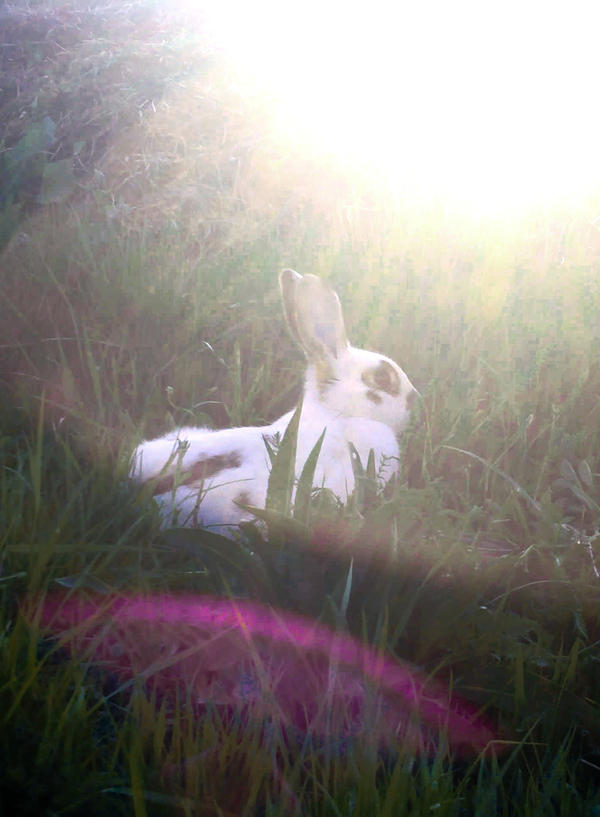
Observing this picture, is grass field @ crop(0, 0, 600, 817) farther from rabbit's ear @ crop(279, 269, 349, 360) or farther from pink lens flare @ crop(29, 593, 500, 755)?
A: rabbit's ear @ crop(279, 269, 349, 360)

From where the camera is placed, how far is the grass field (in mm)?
1511

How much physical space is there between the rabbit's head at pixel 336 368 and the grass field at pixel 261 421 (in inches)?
5.5

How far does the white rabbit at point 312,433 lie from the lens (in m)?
2.66

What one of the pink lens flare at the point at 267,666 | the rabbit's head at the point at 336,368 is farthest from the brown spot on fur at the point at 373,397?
the pink lens flare at the point at 267,666

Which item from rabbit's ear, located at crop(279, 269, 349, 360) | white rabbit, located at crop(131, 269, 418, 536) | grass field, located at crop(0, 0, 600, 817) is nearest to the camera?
grass field, located at crop(0, 0, 600, 817)

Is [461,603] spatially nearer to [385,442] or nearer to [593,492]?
[593,492]

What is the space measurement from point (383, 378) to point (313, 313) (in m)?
0.36

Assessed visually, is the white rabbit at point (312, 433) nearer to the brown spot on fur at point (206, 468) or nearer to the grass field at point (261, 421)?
the brown spot on fur at point (206, 468)

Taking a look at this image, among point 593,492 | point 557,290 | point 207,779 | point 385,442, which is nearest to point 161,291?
point 385,442

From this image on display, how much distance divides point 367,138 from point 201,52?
180 cm

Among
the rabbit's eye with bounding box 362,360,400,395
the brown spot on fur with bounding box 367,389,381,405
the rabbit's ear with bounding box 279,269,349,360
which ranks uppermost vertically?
the rabbit's ear with bounding box 279,269,349,360

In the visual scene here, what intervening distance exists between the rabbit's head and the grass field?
0.14 metres

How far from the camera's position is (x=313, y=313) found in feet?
11.2

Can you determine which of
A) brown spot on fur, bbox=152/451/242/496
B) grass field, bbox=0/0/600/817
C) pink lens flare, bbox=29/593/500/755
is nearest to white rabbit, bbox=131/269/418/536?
brown spot on fur, bbox=152/451/242/496
